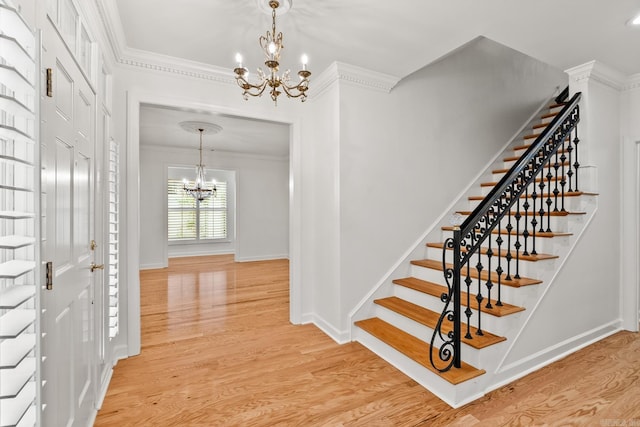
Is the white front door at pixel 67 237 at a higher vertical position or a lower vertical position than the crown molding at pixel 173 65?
lower

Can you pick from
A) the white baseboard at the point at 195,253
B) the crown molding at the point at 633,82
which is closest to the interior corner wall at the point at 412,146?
the crown molding at the point at 633,82

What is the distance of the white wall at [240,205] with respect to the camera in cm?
661

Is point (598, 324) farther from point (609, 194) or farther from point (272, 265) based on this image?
point (272, 265)

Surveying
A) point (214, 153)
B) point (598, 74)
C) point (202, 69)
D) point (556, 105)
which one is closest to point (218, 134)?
point (214, 153)

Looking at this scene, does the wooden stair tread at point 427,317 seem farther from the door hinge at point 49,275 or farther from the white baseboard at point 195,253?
the white baseboard at point 195,253

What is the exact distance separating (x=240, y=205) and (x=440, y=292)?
→ 18.8 feet

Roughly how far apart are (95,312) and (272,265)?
202 inches

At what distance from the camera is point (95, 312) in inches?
73.3

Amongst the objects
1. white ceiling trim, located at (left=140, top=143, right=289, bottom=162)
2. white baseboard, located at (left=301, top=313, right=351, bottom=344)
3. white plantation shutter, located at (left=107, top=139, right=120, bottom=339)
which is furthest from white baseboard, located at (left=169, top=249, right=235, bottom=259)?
white plantation shutter, located at (left=107, top=139, right=120, bottom=339)

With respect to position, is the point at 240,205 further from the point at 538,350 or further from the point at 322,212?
the point at 538,350

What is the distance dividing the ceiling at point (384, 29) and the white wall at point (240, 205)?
467 cm

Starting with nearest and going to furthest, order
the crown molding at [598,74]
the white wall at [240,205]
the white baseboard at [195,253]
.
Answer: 1. the crown molding at [598,74]
2. the white wall at [240,205]
3. the white baseboard at [195,253]

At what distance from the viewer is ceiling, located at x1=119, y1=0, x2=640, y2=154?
2.06 m

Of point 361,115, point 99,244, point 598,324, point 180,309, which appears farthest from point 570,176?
point 180,309
